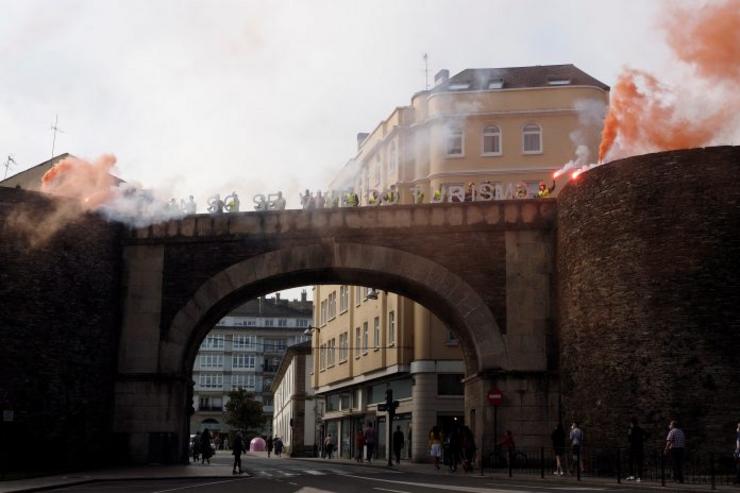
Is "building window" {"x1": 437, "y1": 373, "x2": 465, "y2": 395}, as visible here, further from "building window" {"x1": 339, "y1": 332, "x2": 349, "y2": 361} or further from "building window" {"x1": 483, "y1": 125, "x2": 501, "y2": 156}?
"building window" {"x1": 339, "y1": 332, "x2": 349, "y2": 361}

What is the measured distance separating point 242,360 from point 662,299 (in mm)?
116985

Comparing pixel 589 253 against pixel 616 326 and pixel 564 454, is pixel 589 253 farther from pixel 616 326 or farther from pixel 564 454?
pixel 564 454

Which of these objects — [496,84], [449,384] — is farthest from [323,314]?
[449,384]

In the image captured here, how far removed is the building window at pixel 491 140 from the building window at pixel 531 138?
4.35 feet

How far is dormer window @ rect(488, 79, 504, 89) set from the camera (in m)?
54.9

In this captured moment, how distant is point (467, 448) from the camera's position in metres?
31.4

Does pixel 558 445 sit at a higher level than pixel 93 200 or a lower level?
lower

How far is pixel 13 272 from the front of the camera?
30547mm

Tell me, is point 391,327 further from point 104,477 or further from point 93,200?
point 104,477

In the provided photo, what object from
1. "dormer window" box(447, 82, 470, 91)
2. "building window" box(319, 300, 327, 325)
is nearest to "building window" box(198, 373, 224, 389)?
"building window" box(319, 300, 327, 325)

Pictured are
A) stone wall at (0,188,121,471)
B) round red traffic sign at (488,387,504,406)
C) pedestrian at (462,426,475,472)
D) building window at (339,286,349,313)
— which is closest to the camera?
→ stone wall at (0,188,121,471)

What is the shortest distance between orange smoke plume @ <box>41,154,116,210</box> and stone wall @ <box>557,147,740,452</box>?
1625 cm

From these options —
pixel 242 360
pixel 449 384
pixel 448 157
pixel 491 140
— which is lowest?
pixel 449 384

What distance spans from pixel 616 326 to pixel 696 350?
249 cm
